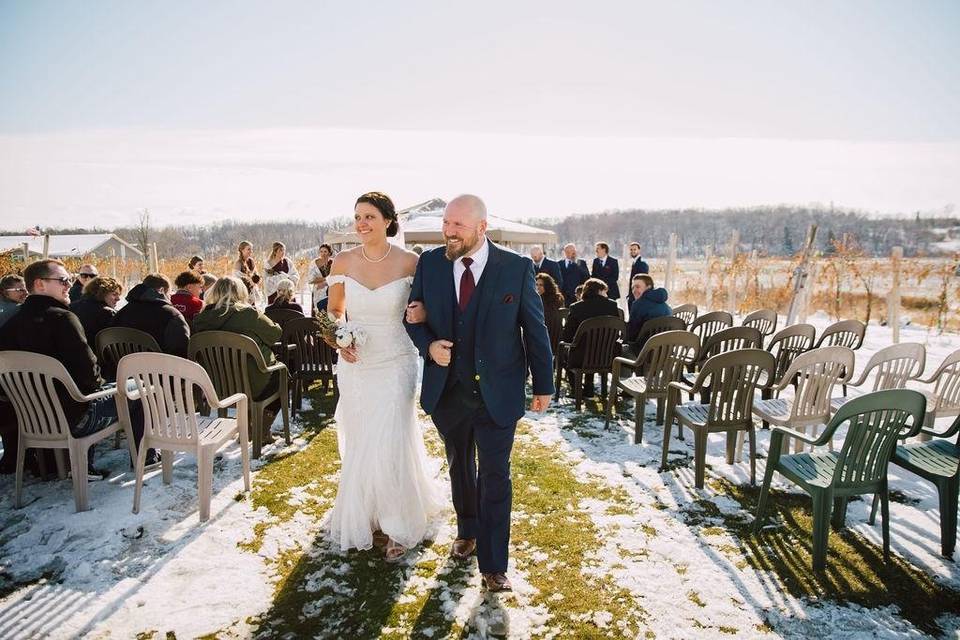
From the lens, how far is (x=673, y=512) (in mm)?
3910

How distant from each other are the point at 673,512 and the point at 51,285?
5.01 meters

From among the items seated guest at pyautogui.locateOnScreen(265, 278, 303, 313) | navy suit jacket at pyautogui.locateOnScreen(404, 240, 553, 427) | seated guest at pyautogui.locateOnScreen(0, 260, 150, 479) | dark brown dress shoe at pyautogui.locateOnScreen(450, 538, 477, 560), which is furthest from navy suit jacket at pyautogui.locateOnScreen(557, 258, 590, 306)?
seated guest at pyautogui.locateOnScreen(0, 260, 150, 479)

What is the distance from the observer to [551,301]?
24.4 feet

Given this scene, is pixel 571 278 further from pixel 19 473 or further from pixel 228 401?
pixel 19 473

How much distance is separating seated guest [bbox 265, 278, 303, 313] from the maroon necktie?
406cm

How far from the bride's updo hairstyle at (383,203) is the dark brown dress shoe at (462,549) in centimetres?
213

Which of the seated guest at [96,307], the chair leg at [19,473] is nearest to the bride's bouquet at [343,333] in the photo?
the chair leg at [19,473]

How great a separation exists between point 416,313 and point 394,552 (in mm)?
1598

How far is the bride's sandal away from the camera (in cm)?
328

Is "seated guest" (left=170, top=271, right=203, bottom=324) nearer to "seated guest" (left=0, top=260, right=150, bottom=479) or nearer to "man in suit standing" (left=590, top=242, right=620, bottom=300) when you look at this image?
"seated guest" (left=0, top=260, right=150, bottom=479)

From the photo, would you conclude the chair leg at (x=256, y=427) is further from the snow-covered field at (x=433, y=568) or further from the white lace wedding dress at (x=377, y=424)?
the white lace wedding dress at (x=377, y=424)

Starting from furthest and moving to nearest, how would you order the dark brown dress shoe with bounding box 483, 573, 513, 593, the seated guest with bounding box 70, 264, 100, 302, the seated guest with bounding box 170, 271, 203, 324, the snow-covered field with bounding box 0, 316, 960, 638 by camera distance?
the seated guest with bounding box 70, 264, 100, 302, the seated guest with bounding box 170, 271, 203, 324, the dark brown dress shoe with bounding box 483, 573, 513, 593, the snow-covered field with bounding box 0, 316, 960, 638

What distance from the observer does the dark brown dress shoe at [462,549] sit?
10.9 ft

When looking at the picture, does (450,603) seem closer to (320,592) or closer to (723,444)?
(320,592)
